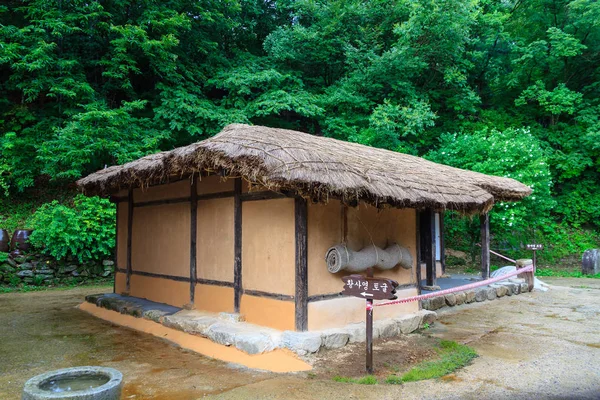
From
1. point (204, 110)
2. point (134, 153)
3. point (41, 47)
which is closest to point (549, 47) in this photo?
point (204, 110)

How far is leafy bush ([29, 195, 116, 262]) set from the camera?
11648 millimetres

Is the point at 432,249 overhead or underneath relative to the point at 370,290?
overhead

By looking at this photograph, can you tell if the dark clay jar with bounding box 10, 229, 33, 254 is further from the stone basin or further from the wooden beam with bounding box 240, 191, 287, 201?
the stone basin

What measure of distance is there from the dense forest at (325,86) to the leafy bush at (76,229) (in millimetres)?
574

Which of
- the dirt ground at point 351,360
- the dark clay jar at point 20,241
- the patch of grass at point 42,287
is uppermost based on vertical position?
the dark clay jar at point 20,241

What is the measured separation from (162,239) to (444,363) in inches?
224

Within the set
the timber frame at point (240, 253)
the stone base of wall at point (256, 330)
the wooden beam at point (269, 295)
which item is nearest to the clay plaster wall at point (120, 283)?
the timber frame at point (240, 253)

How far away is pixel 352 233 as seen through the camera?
251 inches

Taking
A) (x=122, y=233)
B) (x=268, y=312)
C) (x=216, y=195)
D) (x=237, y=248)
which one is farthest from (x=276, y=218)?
(x=122, y=233)

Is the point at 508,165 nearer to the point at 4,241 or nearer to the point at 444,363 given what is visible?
the point at 444,363

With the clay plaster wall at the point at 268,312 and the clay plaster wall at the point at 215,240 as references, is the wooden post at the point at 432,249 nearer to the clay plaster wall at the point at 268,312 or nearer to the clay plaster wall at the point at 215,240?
the clay plaster wall at the point at 268,312

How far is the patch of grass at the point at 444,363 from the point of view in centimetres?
468

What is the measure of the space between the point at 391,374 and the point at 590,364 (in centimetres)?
257

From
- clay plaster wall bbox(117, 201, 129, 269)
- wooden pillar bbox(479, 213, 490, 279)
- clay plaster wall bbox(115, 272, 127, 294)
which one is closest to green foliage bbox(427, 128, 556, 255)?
wooden pillar bbox(479, 213, 490, 279)
